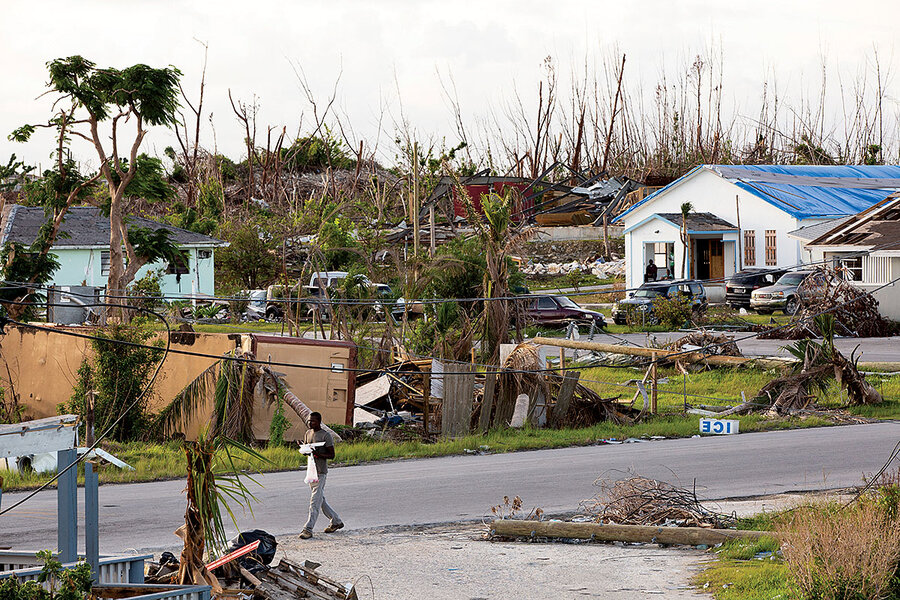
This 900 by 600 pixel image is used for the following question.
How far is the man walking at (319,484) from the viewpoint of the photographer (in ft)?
40.9

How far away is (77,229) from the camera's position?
1860 inches

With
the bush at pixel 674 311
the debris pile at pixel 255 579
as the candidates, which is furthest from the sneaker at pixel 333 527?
the bush at pixel 674 311

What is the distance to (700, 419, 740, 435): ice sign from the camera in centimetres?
2111

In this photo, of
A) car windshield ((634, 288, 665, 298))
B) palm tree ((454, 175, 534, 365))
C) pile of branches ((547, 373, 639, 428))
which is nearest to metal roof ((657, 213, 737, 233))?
car windshield ((634, 288, 665, 298))

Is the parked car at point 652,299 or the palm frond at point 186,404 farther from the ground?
the parked car at point 652,299

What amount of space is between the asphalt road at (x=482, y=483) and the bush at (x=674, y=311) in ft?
58.7

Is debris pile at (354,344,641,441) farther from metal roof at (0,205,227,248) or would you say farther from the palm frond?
metal roof at (0,205,227,248)

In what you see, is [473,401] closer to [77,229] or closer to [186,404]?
[186,404]

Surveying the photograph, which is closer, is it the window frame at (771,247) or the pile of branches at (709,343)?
the pile of branches at (709,343)

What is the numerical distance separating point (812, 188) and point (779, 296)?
14584 mm

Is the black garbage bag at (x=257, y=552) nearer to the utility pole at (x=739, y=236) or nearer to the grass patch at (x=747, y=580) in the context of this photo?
the grass patch at (x=747, y=580)

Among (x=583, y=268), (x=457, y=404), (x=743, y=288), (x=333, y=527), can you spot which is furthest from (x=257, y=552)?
(x=583, y=268)

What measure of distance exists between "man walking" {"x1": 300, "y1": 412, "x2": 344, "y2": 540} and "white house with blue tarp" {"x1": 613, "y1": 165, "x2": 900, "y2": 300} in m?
37.2

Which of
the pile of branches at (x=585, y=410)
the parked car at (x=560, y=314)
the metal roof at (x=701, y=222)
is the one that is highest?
the metal roof at (x=701, y=222)
